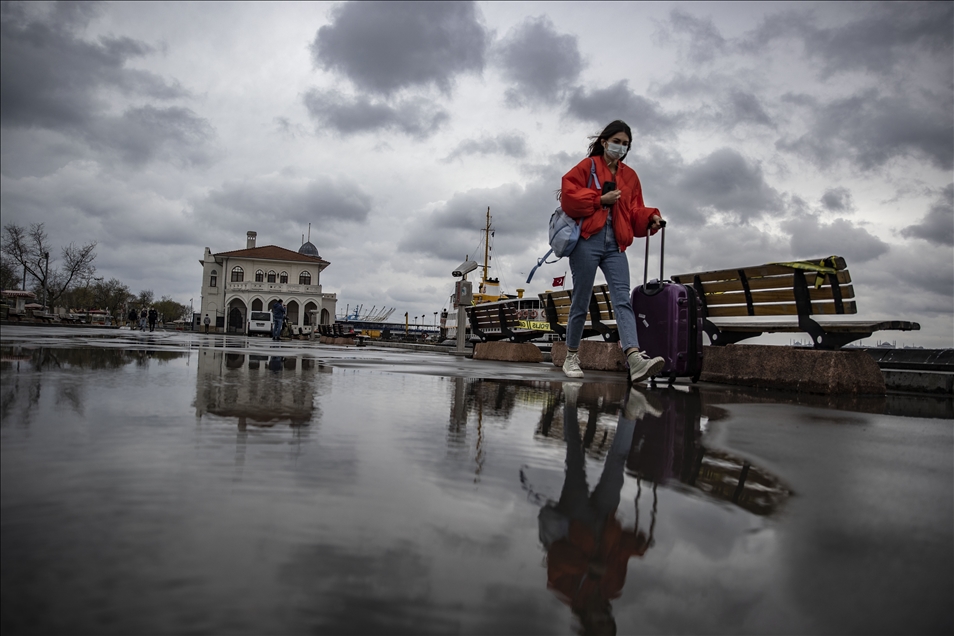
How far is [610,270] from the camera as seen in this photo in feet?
16.2

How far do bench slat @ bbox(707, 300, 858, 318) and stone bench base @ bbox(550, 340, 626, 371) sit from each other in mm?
1569

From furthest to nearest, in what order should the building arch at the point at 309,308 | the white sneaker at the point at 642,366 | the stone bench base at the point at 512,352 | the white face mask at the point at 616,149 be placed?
the building arch at the point at 309,308, the stone bench base at the point at 512,352, the white face mask at the point at 616,149, the white sneaker at the point at 642,366

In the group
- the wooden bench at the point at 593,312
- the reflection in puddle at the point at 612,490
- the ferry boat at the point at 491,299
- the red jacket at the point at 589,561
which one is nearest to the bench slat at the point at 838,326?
the wooden bench at the point at 593,312

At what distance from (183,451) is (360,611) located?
3.01 feet

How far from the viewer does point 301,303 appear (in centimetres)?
6588

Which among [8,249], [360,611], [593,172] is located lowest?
[360,611]

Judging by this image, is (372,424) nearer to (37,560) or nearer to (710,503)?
(710,503)

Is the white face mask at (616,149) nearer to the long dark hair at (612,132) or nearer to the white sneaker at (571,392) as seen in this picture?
the long dark hair at (612,132)

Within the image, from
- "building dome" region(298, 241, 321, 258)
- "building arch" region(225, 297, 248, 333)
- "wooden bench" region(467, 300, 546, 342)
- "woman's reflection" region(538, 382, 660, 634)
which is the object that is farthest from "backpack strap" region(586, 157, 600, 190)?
"building dome" region(298, 241, 321, 258)

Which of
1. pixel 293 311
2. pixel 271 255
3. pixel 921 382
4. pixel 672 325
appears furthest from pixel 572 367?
pixel 271 255

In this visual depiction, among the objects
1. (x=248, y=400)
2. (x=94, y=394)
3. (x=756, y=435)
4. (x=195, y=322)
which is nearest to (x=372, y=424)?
(x=248, y=400)

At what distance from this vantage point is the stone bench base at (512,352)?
10.1 m

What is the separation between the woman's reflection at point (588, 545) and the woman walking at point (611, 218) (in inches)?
128

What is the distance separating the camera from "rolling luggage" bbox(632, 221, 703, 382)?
4992 millimetres
